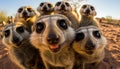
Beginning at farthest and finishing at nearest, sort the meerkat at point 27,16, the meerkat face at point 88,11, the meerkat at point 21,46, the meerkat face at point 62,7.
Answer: the meerkat face at point 88,11, the meerkat face at point 62,7, the meerkat at point 27,16, the meerkat at point 21,46

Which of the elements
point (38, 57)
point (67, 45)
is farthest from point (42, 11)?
point (67, 45)

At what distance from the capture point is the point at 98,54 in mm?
5613

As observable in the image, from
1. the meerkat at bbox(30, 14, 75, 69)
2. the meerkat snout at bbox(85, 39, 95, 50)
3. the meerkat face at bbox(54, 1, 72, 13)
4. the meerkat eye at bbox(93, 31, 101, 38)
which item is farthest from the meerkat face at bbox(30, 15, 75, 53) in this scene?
the meerkat face at bbox(54, 1, 72, 13)

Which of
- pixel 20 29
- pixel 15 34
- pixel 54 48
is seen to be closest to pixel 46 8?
pixel 20 29

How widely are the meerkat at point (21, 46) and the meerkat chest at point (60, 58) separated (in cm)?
33

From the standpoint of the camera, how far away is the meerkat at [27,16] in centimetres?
580

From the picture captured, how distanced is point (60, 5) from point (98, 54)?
160 centimetres

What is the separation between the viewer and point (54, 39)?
4.44 metres

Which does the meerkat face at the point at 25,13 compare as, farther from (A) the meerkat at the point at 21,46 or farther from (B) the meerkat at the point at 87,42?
(B) the meerkat at the point at 87,42

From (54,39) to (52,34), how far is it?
2.6 inches

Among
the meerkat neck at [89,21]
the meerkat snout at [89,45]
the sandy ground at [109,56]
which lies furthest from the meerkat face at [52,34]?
the sandy ground at [109,56]

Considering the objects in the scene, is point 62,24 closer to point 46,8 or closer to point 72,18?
point 72,18

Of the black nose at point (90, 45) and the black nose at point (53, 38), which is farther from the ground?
the black nose at point (53, 38)

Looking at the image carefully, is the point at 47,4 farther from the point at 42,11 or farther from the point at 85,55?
the point at 85,55
